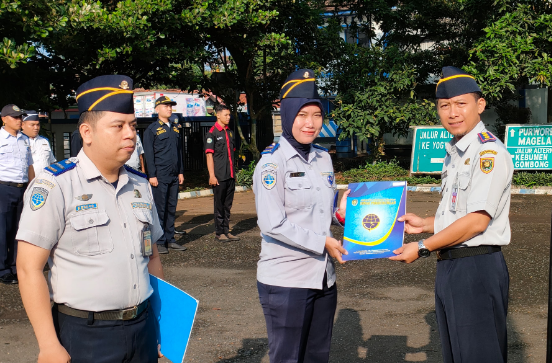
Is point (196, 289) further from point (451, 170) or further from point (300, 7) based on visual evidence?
point (300, 7)

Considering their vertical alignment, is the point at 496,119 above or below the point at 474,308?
above

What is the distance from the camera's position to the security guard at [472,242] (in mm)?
3137

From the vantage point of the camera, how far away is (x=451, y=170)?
11.4 ft

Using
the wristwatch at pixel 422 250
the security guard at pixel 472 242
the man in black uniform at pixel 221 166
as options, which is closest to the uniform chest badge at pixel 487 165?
the security guard at pixel 472 242

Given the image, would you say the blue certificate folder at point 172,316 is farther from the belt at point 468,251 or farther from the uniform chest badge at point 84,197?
the belt at point 468,251

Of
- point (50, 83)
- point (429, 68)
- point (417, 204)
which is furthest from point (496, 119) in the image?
point (50, 83)

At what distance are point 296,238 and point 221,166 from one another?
6.49m

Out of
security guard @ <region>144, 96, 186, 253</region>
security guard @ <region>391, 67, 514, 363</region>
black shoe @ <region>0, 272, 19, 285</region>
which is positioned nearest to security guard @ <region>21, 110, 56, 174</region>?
security guard @ <region>144, 96, 186, 253</region>

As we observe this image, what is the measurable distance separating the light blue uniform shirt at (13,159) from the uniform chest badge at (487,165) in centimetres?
627

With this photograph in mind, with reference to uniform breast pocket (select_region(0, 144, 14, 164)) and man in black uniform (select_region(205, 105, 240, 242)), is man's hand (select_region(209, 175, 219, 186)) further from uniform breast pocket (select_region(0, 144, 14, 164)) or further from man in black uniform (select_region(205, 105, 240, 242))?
uniform breast pocket (select_region(0, 144, 14, 164))

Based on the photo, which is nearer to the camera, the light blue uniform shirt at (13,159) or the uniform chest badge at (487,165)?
the uniform chest badge at (487,165)

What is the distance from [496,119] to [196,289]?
18.9 meters

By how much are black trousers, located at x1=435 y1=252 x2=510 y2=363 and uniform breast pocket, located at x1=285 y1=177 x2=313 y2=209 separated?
894 millimetres

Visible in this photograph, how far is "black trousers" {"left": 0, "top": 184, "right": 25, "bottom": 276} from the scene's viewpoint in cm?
747
